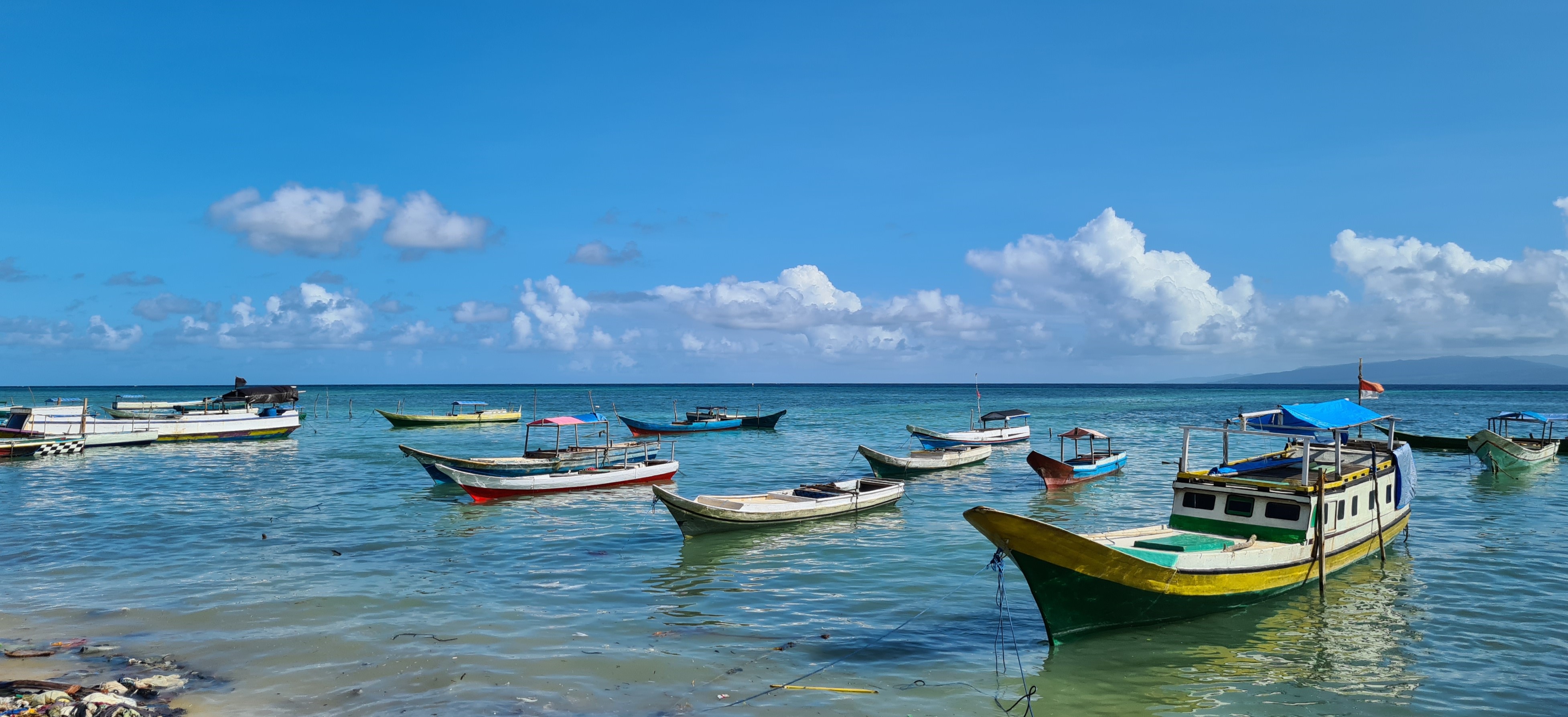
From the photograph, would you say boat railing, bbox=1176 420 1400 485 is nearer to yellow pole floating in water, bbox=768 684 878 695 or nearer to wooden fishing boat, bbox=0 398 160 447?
yellow pole floating in water, bbox=768 684 878 695

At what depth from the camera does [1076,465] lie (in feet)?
120

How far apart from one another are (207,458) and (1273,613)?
49.6 meters

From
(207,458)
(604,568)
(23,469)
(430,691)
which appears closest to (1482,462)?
(604,568)

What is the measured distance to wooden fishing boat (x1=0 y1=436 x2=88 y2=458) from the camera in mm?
44812

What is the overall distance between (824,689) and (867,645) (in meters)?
2.27

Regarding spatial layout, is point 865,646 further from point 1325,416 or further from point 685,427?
point 685,427

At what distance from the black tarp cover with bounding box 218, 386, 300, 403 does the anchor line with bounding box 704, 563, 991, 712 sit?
6190 cm

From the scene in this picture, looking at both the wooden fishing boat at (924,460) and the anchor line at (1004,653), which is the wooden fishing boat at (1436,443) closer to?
the wooden fishing boat at (924,460)

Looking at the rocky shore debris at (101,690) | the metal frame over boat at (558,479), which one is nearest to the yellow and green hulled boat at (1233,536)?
the rocky shore debris at (101,690)

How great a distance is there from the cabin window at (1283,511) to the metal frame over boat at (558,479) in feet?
75.6

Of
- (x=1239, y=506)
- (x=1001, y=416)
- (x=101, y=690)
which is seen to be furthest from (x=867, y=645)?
(x=1001, y=416)

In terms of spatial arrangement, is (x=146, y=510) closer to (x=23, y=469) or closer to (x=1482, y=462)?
(x=23, y=469)

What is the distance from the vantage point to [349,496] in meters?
32.7

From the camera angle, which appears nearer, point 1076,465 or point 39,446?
point 1076,465
